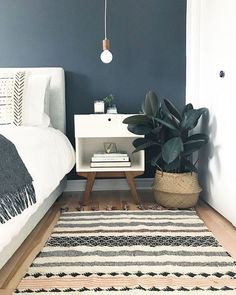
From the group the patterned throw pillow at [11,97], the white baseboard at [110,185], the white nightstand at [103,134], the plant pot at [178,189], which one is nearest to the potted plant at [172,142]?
the plant pot at [178,189]

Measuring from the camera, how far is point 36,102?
2.43 m

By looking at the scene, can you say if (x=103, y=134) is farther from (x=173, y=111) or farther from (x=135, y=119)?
(x=173, y=111)

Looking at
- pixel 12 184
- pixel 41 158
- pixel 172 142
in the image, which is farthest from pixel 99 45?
pixel 12 184

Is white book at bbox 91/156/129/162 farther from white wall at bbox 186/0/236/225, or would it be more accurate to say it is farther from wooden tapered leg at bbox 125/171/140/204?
white wall at bbox 186/0/236/225

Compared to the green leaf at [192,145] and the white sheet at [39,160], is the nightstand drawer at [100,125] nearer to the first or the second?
the white sheet at [39,160]

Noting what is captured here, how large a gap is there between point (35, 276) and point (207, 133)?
63.7 inches

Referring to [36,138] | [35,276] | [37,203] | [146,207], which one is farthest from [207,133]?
[35,276]

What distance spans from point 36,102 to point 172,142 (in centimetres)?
107

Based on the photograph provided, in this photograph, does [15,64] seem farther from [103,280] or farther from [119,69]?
[103,280]

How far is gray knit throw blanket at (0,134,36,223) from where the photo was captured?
1.17 m

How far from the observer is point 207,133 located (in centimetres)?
242

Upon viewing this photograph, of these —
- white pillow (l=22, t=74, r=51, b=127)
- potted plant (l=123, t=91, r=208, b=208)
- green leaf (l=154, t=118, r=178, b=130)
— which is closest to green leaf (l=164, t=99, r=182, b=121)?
potted plant (l=123, t=91, r=208, b=208)

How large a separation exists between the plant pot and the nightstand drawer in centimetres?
48

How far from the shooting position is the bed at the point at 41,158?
1339 millimetres
